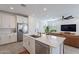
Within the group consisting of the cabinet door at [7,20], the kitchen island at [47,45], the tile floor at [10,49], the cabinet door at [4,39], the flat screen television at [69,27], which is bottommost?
the tile floor at [10,49]

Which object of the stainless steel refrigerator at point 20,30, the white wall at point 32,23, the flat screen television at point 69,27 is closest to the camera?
the stainless steel refrigerator at point 20,30

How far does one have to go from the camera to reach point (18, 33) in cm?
582

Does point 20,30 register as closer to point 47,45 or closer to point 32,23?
point 32,23

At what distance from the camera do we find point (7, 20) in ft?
17.5

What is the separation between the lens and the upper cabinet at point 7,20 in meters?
5.02

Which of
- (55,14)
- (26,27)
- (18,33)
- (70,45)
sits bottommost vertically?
(70,45)


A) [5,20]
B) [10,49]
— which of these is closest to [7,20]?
[5,20]

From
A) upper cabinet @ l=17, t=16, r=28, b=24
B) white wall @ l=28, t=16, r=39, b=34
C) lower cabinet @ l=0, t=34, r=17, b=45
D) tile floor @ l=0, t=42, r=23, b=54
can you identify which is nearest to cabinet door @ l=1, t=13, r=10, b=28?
lower cabinet @ l=0, t=34, r=17, b=45

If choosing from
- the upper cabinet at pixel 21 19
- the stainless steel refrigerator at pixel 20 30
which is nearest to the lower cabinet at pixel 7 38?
the stainless steel refrigerator at pixel 20 30

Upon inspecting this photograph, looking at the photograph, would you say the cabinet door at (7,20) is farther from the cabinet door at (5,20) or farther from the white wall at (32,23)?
the white wall at (32,23)
